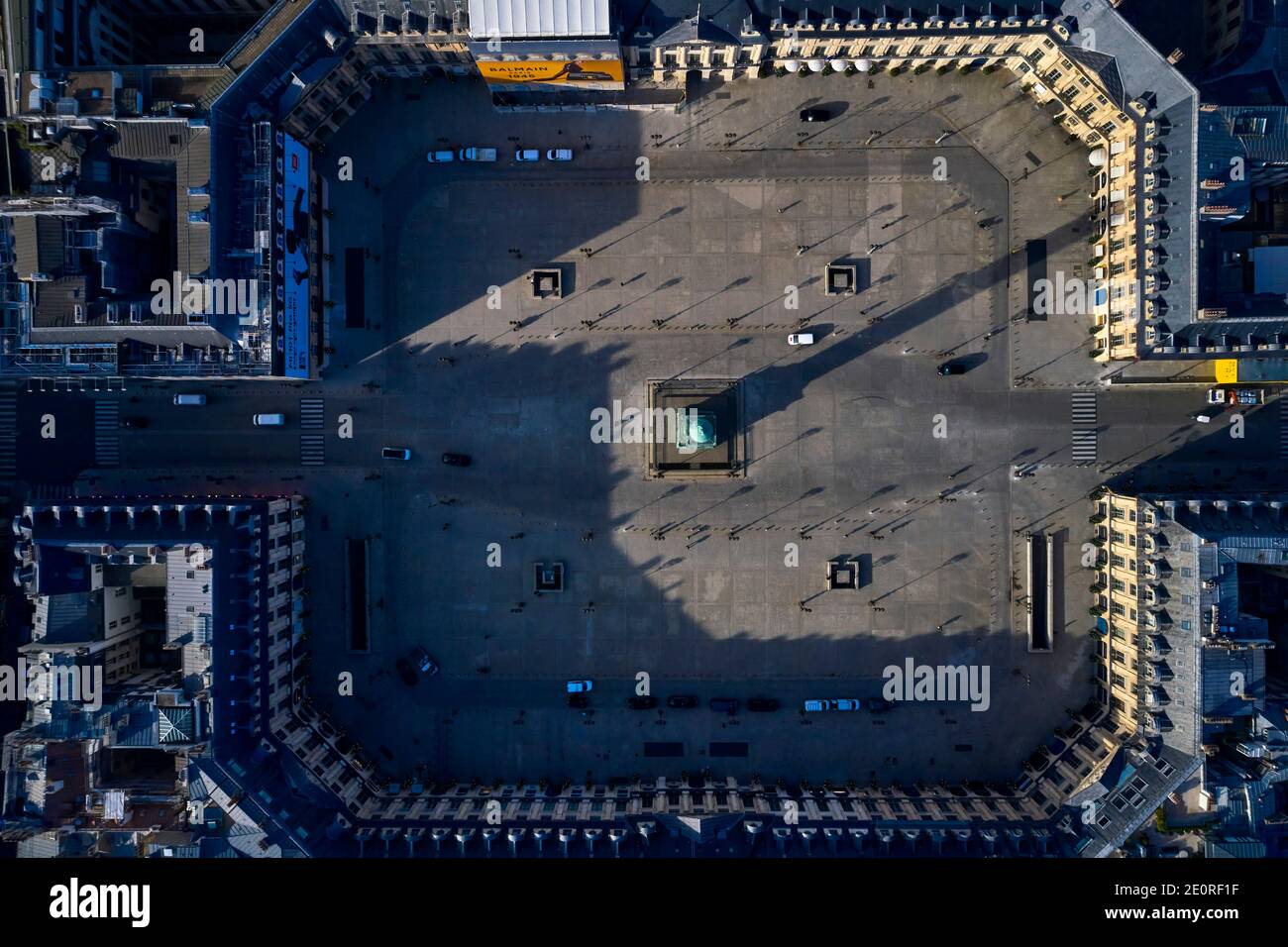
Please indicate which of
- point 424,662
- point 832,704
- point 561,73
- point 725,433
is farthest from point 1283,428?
point 424,662

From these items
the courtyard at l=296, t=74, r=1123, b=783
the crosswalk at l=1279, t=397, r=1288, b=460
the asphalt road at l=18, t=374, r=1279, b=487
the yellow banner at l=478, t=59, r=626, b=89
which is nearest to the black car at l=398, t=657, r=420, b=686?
the courtyard at l=296, t=74, r=1123, b=783

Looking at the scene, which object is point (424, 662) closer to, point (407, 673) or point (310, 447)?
point (407, 673)

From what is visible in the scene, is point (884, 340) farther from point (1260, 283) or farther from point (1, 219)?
point (1, 219)

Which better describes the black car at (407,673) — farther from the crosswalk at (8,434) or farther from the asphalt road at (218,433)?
the crosswalk at (8,434)

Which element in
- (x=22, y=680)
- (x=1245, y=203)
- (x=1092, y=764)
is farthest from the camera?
(x=22, y=680)

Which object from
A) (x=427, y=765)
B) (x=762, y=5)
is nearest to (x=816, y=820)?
(x=427, y=765)

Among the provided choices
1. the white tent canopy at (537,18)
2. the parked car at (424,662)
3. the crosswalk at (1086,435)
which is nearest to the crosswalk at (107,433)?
the parked car at (424,662)
